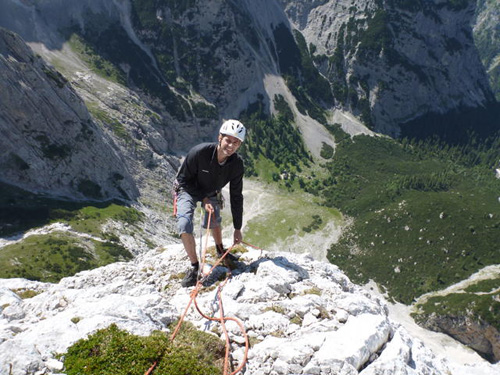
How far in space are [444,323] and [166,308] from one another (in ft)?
291

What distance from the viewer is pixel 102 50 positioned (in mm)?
145750

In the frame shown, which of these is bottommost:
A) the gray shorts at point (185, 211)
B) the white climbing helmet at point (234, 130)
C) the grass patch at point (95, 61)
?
the gray shorts at point (185, 211)

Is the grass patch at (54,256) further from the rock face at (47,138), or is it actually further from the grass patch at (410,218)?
the grass patch at (410,218)

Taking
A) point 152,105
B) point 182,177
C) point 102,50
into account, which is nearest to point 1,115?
point 152,105

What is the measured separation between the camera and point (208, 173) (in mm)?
11883

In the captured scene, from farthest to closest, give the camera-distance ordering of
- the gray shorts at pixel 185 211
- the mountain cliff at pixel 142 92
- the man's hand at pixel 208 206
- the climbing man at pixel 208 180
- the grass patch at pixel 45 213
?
the mountain cliff at pixel 142 92 → the grass patch at pixel 45 213 → the man's hand at pixel 208 206 → the gray shorts at pixel 185 211 → the climbing man at pixel 208 180

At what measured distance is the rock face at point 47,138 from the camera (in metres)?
79.5

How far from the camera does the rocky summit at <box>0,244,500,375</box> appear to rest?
8047 millimetres

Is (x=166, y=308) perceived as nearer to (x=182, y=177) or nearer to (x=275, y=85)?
(x=182, y=177)

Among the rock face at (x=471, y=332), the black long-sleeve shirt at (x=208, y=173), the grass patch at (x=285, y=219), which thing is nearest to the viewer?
the black long-sleeve shirt at (x=208, y=173)

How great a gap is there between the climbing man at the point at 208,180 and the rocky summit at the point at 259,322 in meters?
2.17

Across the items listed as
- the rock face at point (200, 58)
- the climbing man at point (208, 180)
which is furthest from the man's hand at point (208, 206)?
the rock face at point (200, 58)

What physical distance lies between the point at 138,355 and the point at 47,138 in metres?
96.4

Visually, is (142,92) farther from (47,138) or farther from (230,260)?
(230,260)
